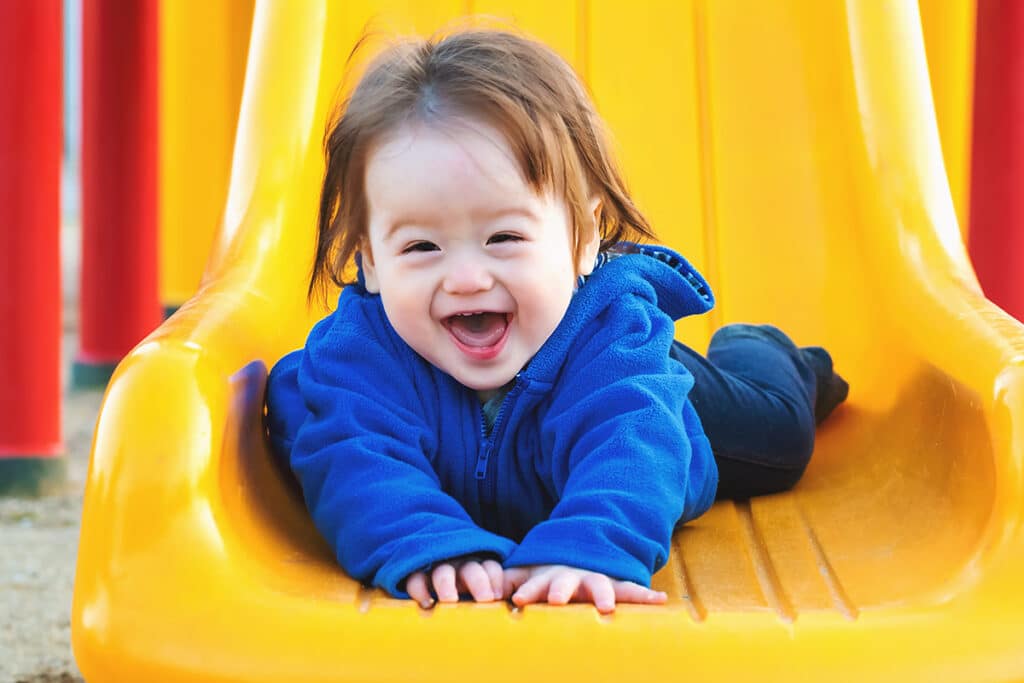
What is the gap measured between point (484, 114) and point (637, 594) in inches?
17.4

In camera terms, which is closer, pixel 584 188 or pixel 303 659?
pixel 303 659

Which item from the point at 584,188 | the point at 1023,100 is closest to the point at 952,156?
the point at 1023,100

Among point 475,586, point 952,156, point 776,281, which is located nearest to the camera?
point 475,586

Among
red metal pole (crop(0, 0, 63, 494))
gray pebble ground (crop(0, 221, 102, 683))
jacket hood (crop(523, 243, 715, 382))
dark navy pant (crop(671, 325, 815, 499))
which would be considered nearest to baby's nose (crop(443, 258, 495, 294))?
jacket hood (crop(523, 243, 715, 382))

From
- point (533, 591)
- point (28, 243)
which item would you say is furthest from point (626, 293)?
point (28, 243)

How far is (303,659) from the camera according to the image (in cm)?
94

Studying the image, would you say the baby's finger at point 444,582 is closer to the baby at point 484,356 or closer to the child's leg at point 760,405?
the baby at point 484,356

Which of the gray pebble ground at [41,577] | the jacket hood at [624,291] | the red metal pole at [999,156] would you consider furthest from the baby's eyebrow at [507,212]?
the red metal pole at [999,156]

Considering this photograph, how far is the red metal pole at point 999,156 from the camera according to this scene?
7.55 ft

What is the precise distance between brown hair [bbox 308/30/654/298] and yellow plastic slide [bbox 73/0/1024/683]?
0.59 ft

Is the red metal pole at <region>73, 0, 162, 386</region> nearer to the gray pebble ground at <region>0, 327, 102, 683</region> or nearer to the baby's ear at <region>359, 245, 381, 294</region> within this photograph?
the gray pebble ground at <region>0, 327, 102, 683</region>

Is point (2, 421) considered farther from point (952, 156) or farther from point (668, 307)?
point (952, 156)

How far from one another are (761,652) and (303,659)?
311mm

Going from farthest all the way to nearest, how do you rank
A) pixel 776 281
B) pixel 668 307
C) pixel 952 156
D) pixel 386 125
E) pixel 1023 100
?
1. pixel 952 156
2. pixel 1023 100
3. pixel 776 281
4. pixel 668 307
5. pixel 386 125
